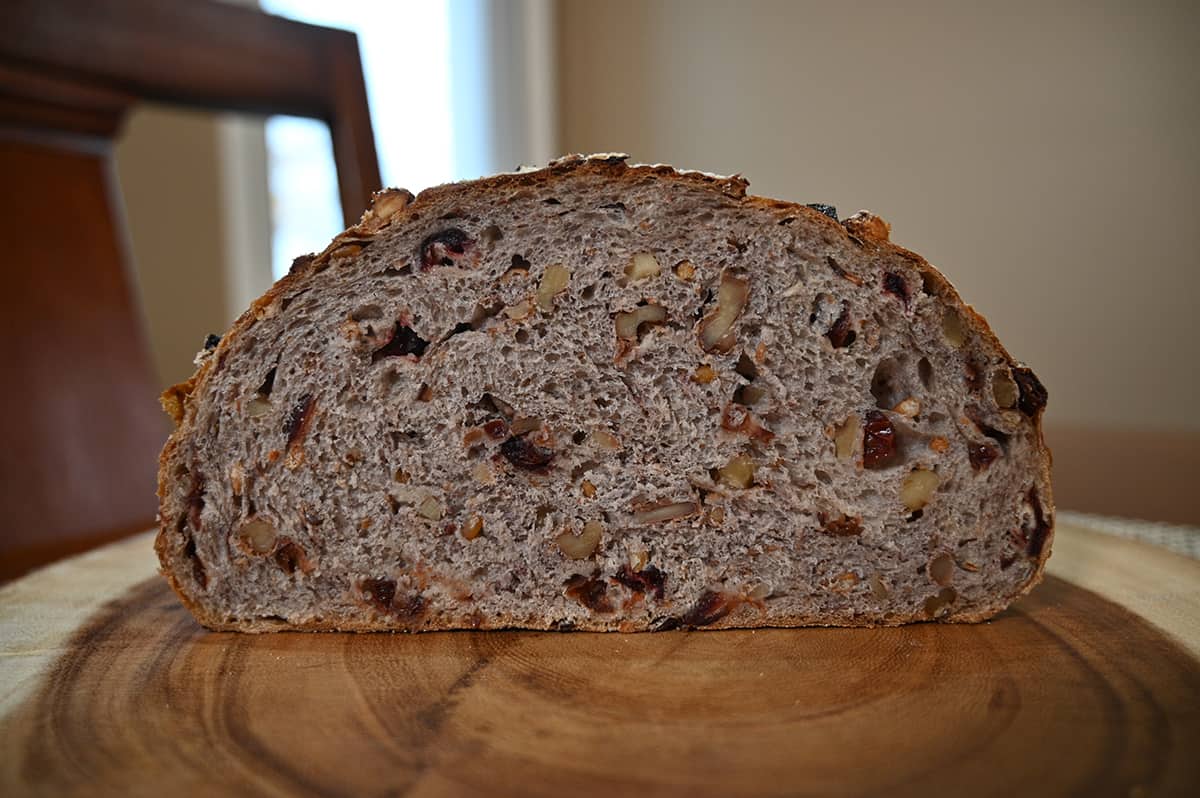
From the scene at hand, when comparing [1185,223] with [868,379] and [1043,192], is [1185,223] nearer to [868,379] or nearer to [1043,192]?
[1043,192]

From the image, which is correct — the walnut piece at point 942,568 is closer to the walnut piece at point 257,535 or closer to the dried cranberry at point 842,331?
the dried cranberry at point 842,331

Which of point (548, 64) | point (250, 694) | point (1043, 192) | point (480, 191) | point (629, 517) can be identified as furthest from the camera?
point (548, 64)

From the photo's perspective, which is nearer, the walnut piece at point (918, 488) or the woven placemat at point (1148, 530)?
the walnut piece at point (918, 488)

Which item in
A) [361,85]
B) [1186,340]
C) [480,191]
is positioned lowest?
[1186,340]

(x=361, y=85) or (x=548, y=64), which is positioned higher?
(x=548, y=64)

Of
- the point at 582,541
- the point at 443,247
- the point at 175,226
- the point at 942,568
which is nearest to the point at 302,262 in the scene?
the point at 443,247

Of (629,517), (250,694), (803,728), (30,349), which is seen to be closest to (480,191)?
(629,517)

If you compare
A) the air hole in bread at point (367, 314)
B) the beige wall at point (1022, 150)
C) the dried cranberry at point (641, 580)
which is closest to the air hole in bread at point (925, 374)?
the dried cranberry at point (641, 580)
